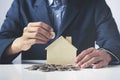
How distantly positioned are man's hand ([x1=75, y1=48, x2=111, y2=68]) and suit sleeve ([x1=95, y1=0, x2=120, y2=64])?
7 centimetres

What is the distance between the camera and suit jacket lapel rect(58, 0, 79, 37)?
1416 millimetres

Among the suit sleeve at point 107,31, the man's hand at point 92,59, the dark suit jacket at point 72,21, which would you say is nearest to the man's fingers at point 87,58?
the man's hand at point 92,59

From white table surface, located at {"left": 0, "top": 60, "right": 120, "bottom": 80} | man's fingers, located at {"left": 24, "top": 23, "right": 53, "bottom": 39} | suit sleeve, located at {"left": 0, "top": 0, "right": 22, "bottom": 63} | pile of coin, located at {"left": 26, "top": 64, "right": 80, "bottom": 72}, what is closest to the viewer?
white table surface, located at {"left": 0, "top": 60, "right": 120, "bottom": 80}

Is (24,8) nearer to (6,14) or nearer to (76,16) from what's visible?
(6,14)

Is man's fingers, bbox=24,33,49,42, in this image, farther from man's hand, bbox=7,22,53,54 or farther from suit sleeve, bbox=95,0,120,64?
suit sleeve, bbox=95,0,120,64

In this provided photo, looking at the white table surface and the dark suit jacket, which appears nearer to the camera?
the white table surface

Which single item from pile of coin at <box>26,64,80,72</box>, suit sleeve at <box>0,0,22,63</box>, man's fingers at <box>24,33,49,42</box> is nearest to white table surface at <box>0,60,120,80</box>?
pile of coin at <box>26,64,80,72</box>

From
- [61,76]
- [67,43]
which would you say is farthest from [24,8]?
[61,76]

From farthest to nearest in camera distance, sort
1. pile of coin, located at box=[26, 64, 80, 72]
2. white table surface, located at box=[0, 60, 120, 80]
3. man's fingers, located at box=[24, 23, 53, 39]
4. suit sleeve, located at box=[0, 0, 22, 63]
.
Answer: suit sleeve, located at box=[0, 0, 22, 63]
man's fingers, located at box=[24, 23, 53, 39]
pile of coin, located at box=[26, 64, 80, 72]
white table surface, located at box=[0, 60, 120, 80]

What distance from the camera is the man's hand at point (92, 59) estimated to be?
1.08 metres

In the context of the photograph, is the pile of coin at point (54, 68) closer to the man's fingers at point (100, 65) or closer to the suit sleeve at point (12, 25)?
the man's fingers at point (100, 65)

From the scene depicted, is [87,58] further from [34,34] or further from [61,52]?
[34,34]

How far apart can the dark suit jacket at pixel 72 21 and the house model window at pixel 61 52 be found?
0.94ft

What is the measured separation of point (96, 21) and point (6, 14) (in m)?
0.43
